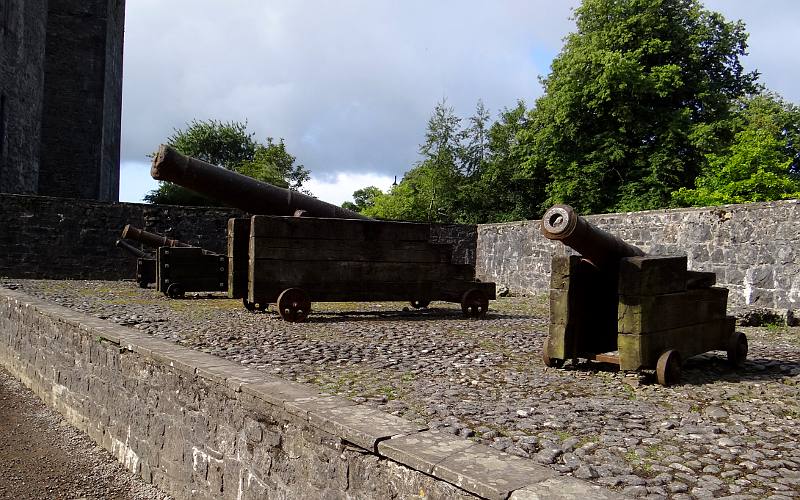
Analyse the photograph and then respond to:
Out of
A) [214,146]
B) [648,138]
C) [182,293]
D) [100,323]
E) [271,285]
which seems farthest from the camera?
[214,146]

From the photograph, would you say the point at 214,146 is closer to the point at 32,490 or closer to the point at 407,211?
the point at 407,211

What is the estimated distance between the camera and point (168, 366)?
4258mm

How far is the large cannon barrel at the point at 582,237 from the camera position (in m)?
4.59

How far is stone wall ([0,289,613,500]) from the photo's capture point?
229cm

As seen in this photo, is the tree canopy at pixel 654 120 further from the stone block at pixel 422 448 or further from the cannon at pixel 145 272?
the stone block at pixel 422 448

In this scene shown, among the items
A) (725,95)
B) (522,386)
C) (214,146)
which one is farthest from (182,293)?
(214,146)

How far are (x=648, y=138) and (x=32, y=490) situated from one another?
945 inches

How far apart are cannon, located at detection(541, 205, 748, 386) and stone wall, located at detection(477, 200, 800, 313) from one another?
13.3 ft

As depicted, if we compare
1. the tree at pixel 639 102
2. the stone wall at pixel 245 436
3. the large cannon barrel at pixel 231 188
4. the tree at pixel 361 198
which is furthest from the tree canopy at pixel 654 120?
the tree at pixel 361 198

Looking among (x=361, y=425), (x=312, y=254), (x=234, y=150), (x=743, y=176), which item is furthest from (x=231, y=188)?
(x=234, y=150)

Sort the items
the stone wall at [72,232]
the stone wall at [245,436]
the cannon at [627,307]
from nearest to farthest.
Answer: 1. the stone wall at [245,436]
2. the cannon at [627,307]
3. the stone wall at [72,232]

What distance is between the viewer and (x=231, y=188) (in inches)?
320

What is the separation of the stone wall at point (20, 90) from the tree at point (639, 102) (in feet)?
60.7

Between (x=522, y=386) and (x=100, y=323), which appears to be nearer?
(x=522, y=386)
